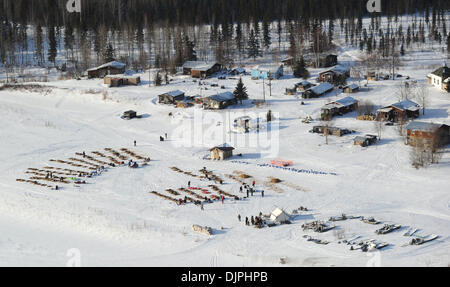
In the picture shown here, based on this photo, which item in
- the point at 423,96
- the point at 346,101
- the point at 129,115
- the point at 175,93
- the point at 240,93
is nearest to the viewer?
the point at 423,96

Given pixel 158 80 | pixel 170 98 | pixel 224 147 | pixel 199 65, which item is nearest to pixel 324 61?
pixel 199 65

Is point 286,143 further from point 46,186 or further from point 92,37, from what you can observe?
point 92,37

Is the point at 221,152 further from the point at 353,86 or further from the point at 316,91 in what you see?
the point at 353,86

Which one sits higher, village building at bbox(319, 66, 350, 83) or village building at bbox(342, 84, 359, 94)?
village building at bbox(319, 66, 350, 83)

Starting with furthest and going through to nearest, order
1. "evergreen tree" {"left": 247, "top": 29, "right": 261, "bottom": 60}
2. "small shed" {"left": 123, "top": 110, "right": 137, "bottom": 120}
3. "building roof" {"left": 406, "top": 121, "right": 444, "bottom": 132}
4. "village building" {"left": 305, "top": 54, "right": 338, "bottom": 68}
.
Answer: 1. "evergreen tree" {"left": 247, "top": 29, "right": 261, "bottom": 60}
2. "village building" {"left": 305, "top": 54, "right": 338, "bottom": 68}
3. "small shed" {"left": 123, "top": 110, "right": 137, "bottom": 120}
4. "building roof" {"left": 406, "top": 121, "right": 444, "bottom": 132}

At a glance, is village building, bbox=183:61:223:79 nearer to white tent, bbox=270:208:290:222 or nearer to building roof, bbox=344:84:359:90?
building roof, bbox=344:84:359:90

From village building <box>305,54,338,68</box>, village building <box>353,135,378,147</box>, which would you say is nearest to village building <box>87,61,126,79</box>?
village building <box>305,54,338,68</box>
